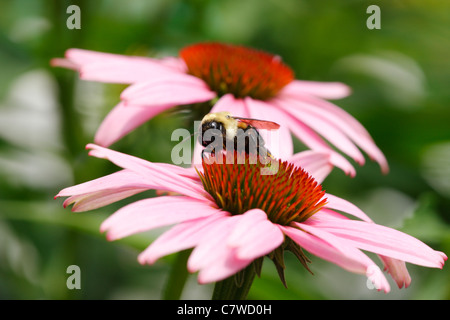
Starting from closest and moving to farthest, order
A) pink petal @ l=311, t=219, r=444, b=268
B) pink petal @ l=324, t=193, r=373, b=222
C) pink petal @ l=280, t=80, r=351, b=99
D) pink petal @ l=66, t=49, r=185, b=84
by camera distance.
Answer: pink petal @ l=311, t=219, r=444, b=268 → pink petal @ l=324, t=193, r=373, b=222 → pink petal @ l=66, t=49, r=185, b=84 → pink petal @ l=280, t=80, r=351, b=99

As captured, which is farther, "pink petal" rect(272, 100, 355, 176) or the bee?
"pink petal" rect(272, 100, 355, 176)

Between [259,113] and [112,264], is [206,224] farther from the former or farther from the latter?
[112,264]

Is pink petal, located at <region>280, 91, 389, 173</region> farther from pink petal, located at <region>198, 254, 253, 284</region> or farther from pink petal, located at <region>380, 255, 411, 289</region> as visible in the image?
pink petal, located at <region>198, 254, 253, 284</region>

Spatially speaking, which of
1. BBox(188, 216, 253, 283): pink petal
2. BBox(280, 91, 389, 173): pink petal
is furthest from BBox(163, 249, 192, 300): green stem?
BBox(280, 91, 389, 173): pink petal

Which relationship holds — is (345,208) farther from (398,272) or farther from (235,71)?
(235,71)
